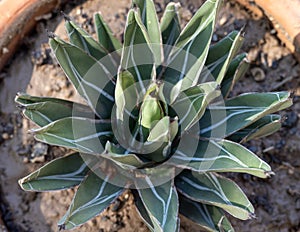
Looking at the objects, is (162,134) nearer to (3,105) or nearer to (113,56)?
(113,56)

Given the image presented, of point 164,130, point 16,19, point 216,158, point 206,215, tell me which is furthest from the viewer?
point 16,19

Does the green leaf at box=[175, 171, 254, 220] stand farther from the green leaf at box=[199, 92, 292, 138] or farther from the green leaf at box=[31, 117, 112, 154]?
the green leaf at box=[31, 117, 112, 154]

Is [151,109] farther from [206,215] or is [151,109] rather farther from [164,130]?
[206,215]

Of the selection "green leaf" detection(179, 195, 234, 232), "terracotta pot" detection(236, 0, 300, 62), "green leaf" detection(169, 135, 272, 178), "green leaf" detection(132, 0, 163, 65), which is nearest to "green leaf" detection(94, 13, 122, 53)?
"green leaf" detection(132, 0, 163, 65)

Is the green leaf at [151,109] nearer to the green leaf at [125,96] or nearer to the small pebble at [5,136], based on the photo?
the green leaf at [125,96]

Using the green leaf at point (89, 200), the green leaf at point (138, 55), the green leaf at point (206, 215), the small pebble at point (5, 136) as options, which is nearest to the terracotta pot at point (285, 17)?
the green leaf at point (138, 55)

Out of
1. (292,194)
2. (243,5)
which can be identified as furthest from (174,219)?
(243,5)

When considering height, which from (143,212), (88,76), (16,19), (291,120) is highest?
(16,19)

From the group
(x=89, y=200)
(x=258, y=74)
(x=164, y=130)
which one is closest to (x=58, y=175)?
(x=89, y=200)
